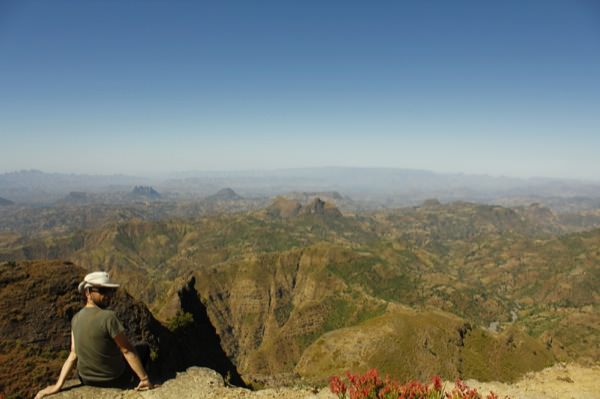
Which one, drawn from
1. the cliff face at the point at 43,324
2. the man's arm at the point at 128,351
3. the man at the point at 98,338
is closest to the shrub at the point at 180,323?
the cliff face at the point at 43,324

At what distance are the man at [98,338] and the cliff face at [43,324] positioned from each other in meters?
8.80

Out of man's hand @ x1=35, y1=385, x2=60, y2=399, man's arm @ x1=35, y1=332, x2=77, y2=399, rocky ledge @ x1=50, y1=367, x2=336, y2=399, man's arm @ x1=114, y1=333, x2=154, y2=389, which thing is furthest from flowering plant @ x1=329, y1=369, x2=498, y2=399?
man's hand @ x1=35, y1=385, x2=60, y2=399

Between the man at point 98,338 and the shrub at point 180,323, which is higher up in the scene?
the man at point 98,338

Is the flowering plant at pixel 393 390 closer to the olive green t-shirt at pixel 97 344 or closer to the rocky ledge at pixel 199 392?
Result: the rocky ledge at pixel 199 392

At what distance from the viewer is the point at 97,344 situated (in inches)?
305

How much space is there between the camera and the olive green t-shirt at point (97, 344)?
7539 millimetres

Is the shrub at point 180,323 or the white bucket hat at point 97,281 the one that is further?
the shrub at point 180,323

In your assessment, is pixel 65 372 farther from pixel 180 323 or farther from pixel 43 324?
pixel 180 323

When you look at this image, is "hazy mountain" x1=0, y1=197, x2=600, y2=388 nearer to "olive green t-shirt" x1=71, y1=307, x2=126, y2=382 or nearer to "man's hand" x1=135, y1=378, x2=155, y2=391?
"man's hand" x1=135, y1=378, x2=155, y2=391

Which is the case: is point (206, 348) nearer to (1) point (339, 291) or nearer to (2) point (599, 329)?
(1) point (339, 291)

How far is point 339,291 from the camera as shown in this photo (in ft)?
483

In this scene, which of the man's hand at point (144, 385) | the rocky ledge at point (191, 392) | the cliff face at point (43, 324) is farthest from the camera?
the cliff face at point (43, 324)

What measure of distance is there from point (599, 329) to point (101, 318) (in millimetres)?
172339

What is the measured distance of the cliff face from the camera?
15766mm
